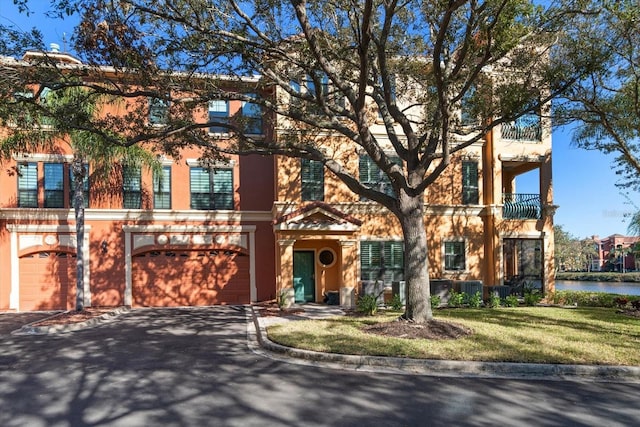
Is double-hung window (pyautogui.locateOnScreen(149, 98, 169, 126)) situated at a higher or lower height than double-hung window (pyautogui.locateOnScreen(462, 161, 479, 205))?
higher

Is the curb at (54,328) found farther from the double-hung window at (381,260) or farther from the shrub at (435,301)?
the shrub at (435,301)

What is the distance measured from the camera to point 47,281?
18.5m

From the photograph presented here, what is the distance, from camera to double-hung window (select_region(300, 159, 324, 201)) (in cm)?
1814

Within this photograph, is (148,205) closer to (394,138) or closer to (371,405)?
(394,138)

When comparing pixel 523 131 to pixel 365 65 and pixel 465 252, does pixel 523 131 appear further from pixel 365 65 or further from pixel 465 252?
pixel 365 65

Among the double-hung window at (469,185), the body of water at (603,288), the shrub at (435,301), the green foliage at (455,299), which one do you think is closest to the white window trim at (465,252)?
the double-hung window at (469,185)

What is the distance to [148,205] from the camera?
62.6ft

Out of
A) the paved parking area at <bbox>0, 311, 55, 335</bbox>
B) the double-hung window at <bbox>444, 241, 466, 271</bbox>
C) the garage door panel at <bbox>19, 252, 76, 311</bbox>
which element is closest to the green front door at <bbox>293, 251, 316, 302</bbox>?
the double-hung window at <bbox>444, 241, 466, 271</bbox>

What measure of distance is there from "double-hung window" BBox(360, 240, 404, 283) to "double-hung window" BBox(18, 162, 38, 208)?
43.8ft

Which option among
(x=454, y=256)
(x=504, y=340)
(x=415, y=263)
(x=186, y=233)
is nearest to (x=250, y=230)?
(x=186, y=233)

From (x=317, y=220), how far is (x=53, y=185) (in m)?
10.9

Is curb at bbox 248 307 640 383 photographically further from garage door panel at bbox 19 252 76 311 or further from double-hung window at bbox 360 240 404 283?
garage door panel at bbox 19 252 76 311

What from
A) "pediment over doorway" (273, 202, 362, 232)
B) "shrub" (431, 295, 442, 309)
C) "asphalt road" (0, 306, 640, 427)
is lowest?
"shrub" (431, 295, 442, 309)

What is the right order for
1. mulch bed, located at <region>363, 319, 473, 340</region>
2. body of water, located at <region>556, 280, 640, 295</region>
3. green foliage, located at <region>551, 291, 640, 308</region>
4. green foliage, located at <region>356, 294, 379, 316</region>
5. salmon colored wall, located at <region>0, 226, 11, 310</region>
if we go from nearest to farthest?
mulch bed, located at <region>363, 319, 473, 340</region>, green foliage, located at <region>356, 294, 379, 316</region>, green foliage, located at <region>551, 291, 640, 308</region>, salmon colored wall, located at <region>0, 226, 11, 310</region>, body of water, located at <region>556, 280, 640, 295</region>
